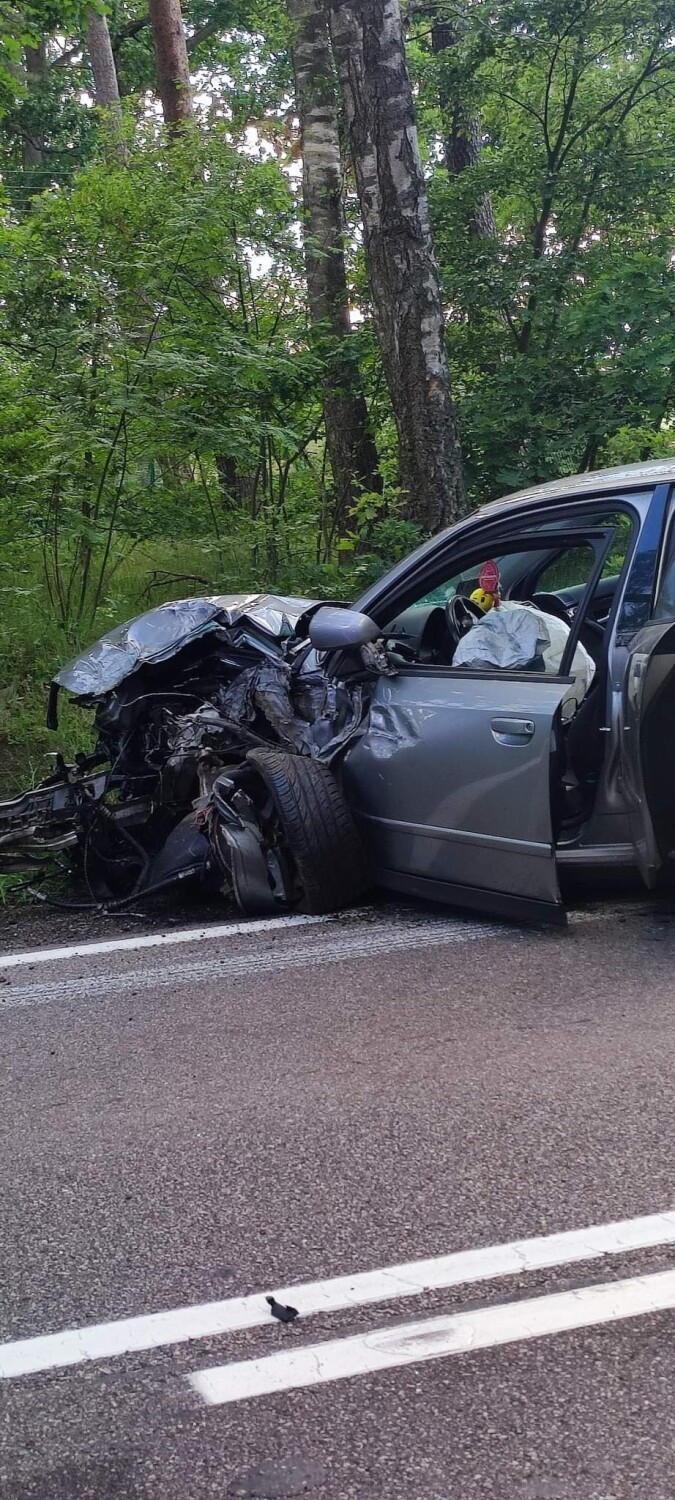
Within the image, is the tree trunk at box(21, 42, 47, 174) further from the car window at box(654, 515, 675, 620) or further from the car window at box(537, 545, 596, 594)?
the car window at box(654, 515, 675, 620)

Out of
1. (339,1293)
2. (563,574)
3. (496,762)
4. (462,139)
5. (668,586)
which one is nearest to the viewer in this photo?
(339,1293)

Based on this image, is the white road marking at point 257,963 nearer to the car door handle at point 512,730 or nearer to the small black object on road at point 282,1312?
the car door handle at point 512,730

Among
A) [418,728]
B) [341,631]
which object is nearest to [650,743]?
[418,728]

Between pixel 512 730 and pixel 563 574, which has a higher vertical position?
pixel 563 574

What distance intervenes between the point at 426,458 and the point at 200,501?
2149 millimetres

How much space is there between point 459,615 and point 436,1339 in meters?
3.51

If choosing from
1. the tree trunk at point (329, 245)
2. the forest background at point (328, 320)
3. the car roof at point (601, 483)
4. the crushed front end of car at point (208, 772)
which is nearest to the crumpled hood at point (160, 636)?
the crushed front end of car at point (208, 772)

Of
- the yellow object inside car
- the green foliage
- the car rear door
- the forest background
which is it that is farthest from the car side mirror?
the green foliage

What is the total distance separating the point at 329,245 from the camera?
10742 millimetres

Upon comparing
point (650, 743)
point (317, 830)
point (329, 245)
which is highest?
point (329, 245)

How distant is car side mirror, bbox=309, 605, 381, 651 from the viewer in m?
4.55

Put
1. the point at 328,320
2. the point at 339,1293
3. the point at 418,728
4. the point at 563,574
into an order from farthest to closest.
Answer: the point at 328,320 → the point at 563,574 → the point at 418,728 → the point at 339,1293

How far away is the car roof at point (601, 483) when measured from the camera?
4353 mm

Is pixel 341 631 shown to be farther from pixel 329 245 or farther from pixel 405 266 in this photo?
pixel 329 245
